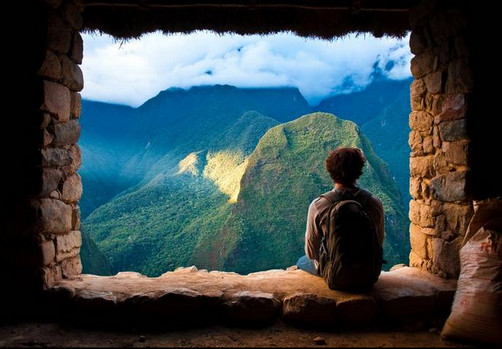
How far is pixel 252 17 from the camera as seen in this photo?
3439 mm

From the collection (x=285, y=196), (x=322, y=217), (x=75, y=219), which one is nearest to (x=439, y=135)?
(x=322, y=217)

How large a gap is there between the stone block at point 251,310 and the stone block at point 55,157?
157 centimetres

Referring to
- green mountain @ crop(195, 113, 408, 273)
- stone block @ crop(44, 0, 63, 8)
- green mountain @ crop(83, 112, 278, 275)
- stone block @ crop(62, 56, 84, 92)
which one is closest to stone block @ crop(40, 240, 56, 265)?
stone block @ crop(62, 56, 84, 92)

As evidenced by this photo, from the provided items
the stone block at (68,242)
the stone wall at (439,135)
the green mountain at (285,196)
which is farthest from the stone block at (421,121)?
the green mountain at (285,196)

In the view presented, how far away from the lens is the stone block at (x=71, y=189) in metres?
3.05

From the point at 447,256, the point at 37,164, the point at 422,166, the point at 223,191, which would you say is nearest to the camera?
the point at 37,164

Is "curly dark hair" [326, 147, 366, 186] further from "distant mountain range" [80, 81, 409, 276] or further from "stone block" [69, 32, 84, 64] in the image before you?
"distant mountain range" [80, 81, 409, 276]

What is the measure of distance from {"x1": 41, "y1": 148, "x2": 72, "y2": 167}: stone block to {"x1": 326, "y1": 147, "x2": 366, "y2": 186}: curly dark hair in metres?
2.01

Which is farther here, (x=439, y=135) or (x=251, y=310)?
(x=439, y=135)

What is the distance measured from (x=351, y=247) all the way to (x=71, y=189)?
2.20 metres

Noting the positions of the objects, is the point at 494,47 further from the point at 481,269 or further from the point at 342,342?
the point at 342,342

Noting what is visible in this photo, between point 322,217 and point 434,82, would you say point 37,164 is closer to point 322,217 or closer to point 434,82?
point 322,217

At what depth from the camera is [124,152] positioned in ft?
176

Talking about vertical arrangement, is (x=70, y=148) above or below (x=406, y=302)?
above
